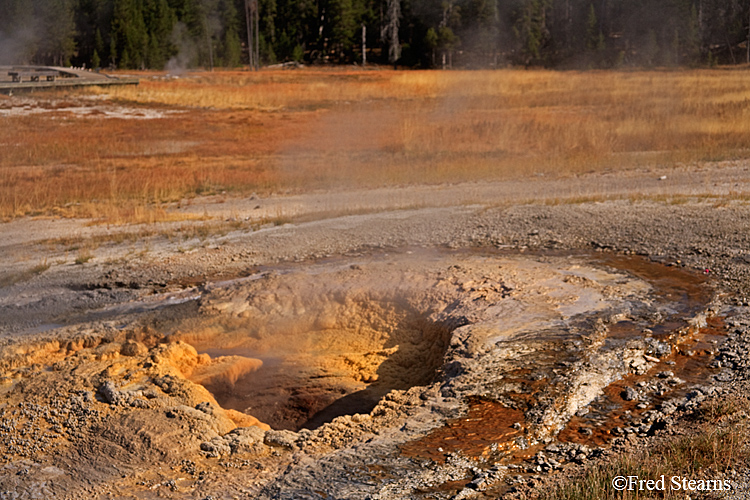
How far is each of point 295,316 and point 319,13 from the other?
149 ft

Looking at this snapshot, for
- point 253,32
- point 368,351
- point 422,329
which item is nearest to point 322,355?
point 368,351

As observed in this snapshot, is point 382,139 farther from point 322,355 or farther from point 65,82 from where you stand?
point 65,82

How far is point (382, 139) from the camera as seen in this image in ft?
52.5

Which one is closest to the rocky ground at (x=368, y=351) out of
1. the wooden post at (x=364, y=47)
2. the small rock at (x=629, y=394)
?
the small rock at (x=629, y=394)

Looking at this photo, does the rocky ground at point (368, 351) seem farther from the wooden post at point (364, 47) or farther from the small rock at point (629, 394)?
the wooden post at point (364, 47)

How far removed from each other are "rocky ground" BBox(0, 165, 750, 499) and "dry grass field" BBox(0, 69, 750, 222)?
2.87 meters

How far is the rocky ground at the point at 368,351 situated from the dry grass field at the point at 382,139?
2866 millimetres

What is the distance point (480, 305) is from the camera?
15.9ft

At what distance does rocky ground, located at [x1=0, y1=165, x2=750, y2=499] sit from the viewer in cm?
305

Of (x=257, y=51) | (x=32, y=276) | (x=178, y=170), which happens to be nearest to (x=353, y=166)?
(x=178, y=170)

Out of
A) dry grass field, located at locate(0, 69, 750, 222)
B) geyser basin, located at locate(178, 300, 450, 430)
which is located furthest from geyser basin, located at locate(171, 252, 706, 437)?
dry grass field, located at locate(0, 69, 750, 222)

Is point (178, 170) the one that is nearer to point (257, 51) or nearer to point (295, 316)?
point (295, 316)

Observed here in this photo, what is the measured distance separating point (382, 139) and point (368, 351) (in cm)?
1159

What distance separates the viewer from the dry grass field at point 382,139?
11273mm
